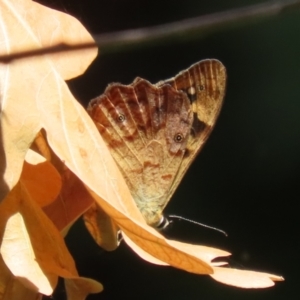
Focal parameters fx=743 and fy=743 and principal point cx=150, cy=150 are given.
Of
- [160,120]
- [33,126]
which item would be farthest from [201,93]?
[33,126]

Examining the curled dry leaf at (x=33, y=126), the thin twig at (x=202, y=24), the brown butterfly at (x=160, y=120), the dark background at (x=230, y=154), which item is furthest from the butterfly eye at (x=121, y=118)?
the dark background at (x=230, y=154)

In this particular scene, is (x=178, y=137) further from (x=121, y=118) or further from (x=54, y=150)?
(x=54, y=150)

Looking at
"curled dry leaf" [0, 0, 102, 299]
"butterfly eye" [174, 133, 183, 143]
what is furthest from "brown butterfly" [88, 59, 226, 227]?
"curled dry leaf" [0, 0, 102, 299]

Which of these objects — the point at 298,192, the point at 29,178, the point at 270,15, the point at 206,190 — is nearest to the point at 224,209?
the point at 206,190

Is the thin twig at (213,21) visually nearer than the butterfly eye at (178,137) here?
Yes

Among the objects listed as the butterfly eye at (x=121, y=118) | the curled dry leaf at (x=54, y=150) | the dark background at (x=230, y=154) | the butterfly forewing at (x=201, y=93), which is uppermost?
the dark background at (x=230, y=154)

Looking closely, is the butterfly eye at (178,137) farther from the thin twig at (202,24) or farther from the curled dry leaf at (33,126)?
the thin twig at (202,24)
